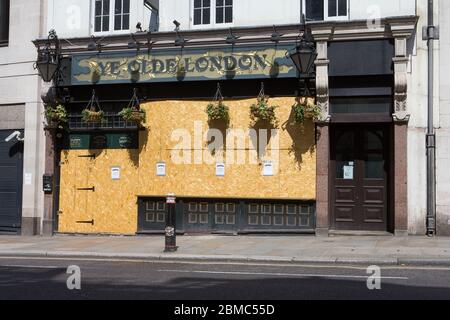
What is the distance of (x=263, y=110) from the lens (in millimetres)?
16406

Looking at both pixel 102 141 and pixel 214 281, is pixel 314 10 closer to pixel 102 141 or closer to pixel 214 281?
pixel 102 141

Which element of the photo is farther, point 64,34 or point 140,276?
point 64,34

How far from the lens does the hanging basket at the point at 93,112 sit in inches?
697

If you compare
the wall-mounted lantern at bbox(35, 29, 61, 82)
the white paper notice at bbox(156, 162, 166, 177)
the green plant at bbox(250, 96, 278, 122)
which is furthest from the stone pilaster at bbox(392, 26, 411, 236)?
the wall-mounted lantern at bbox(35, 29, 61, 82)

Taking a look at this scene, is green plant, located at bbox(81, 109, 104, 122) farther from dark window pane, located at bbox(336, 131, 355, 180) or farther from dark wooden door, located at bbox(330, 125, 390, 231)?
dark window pane, located at bbox(336, 131, 355, 180)

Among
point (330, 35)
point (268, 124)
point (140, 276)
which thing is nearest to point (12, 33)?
point (268, 124)

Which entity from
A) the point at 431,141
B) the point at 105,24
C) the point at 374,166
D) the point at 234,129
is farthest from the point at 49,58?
the point at 431,141

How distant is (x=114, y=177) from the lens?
17.9 m

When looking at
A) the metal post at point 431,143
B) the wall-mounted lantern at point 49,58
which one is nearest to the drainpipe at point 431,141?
the metal post at point 431,143

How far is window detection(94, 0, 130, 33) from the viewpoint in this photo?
18.2 m

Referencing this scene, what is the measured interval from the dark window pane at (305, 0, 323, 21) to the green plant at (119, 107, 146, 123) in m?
5.44

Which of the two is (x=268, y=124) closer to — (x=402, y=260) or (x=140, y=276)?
(x=402, y=260)

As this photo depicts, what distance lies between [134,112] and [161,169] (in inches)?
71.6
